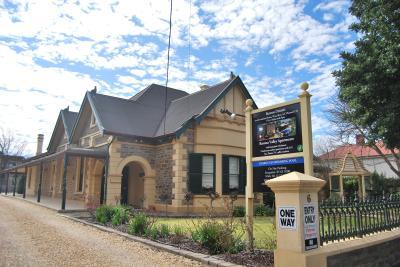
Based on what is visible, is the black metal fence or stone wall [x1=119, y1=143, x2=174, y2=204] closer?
the black metal fence

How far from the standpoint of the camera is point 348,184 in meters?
26.1

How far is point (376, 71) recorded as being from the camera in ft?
38.1

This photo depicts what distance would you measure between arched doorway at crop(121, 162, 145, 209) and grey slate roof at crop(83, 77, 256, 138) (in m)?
2.31

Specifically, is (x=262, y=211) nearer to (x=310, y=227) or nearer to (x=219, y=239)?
(x=219, y=239)

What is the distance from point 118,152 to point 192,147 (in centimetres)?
348

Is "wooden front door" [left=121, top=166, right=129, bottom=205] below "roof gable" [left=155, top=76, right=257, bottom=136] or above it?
below

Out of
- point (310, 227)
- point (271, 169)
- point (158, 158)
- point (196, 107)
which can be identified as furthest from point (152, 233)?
point (196, 107)

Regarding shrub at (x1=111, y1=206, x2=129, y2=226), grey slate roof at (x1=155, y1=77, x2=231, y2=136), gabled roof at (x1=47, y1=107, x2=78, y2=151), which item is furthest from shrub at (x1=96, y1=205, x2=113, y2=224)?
gabled roof at (x1=47, y1=107, x2=78, y2=151)

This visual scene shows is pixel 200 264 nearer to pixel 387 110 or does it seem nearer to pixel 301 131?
pixel 301 131

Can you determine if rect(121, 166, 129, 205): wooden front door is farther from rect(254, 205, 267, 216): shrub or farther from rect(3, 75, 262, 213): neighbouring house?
rect(254, 205, 267, 216): shrub

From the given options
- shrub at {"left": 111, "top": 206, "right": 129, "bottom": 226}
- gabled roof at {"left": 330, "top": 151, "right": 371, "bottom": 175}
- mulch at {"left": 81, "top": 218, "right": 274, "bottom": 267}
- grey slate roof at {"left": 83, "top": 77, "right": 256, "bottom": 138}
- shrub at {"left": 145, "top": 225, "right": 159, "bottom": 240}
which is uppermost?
grey slate roof at {"left": 83, "top": 77, "right": 256, "bottom": 138}

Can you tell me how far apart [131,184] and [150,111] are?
4.47 metres

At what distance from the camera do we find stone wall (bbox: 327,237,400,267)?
5402 millimetres

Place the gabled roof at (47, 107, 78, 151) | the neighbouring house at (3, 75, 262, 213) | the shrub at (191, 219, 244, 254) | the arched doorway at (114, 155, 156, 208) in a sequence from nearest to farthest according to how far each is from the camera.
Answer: the shrub at (191, 219, 244, 254)
the neighbouring house at (3, 75, 262, 213)
the arched doorway at (114, 155, 156, 208)
the gabled roof at (47, 107, 78, 151)
